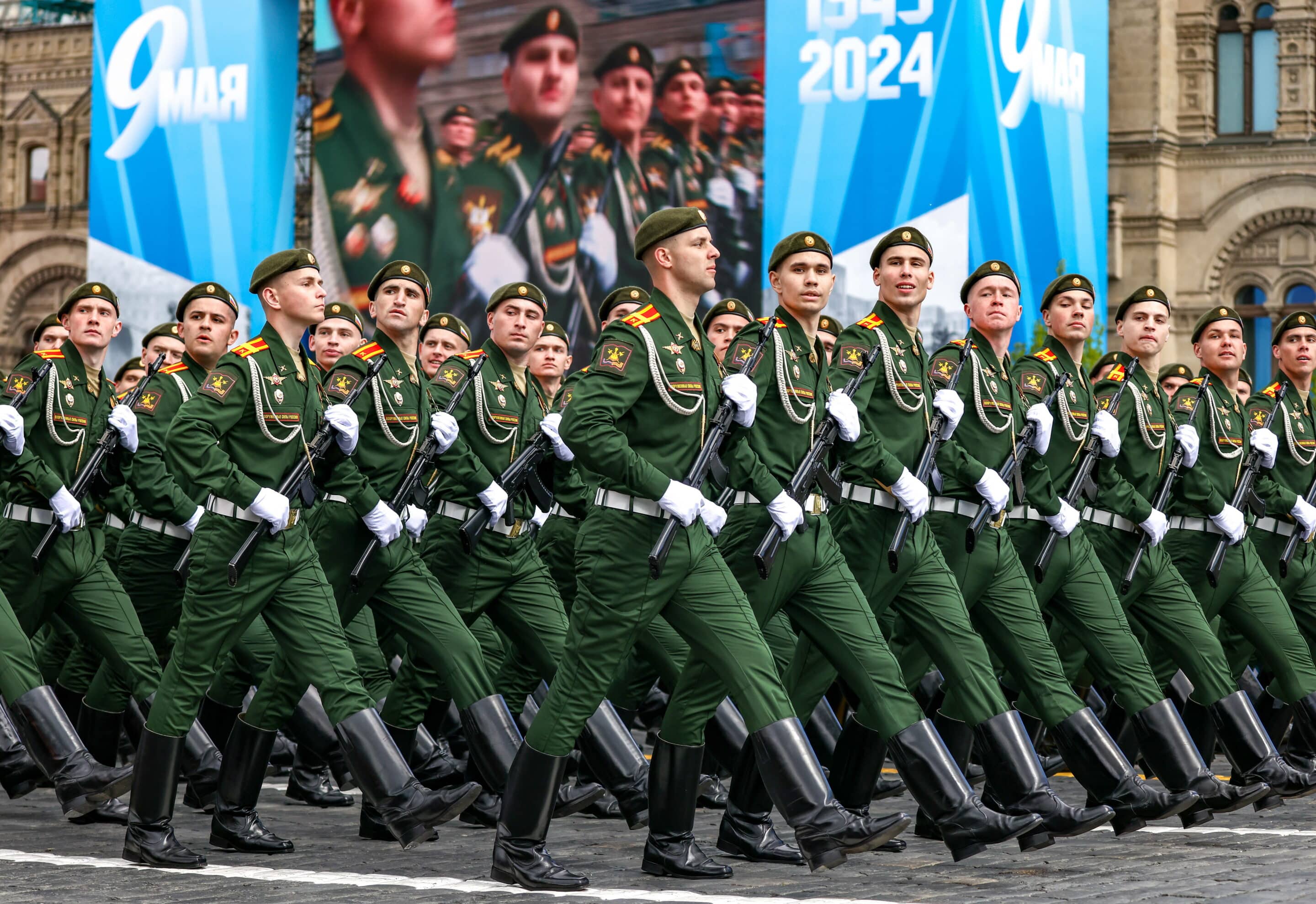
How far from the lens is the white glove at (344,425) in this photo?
6957 mm

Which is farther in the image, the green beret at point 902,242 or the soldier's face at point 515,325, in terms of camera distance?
the soldier's face at point 515,325

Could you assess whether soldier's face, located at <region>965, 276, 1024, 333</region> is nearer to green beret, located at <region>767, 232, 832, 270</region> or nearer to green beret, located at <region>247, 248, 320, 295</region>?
green beret, located at <region>767, 232, 832, 270</region>

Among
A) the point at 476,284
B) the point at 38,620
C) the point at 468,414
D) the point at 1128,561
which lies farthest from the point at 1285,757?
the point at 476,284

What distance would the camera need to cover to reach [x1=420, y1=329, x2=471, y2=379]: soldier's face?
925cm

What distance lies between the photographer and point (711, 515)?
6.03m

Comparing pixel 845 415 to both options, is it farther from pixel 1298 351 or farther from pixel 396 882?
pixel 1298 351

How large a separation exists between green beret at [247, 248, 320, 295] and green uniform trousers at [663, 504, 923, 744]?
1.60m

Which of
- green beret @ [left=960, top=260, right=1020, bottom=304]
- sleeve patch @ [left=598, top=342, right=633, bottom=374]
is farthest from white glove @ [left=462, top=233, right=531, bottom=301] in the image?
sleeve patch @ [left=598, top=342, right=633, bottom=374]

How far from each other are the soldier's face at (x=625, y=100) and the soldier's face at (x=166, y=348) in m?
21.2

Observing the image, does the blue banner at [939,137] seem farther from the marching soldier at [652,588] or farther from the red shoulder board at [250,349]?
the marching soldier at [652,588]

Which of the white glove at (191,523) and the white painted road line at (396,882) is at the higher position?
the white glove at (191,523)

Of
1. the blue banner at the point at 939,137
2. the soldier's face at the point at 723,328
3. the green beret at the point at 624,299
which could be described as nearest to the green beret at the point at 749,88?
the blue banner at the point at 939,137

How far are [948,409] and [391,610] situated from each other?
1.96 metres

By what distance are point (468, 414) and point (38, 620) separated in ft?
5.80
